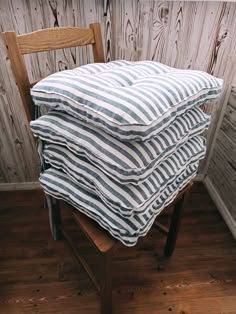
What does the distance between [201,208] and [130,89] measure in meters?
1.10

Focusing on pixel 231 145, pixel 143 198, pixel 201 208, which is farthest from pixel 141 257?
pixel 231 145

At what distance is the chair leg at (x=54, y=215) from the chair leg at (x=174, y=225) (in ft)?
1.76

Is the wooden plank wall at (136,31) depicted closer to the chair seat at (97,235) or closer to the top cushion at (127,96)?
the top cushion at (127,96)

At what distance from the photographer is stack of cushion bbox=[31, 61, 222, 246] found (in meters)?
0.55

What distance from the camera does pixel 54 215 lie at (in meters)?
1.05

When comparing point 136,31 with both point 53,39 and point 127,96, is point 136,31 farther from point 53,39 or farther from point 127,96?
point 127,96

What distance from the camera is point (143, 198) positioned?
61 centimetres

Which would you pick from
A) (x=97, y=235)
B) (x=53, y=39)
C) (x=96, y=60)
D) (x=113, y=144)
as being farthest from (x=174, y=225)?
(x=53, y=39)

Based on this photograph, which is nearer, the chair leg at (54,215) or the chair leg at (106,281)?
the chair leg at (106,281)

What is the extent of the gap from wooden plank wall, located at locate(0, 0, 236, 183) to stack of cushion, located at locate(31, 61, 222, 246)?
37 centimetres

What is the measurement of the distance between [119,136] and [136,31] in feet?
2.40

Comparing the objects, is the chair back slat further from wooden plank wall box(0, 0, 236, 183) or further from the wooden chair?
wooden plank wall box(0, 0, 236, 183)

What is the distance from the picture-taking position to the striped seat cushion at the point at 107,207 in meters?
0.62

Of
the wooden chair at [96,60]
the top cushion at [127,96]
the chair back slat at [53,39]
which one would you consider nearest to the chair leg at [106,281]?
the wooden chair at [96,60]
